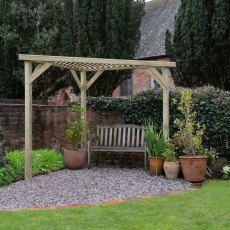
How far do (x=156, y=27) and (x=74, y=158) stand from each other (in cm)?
1620

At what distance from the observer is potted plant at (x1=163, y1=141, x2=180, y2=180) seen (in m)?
8.80

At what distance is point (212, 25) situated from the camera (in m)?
12.7

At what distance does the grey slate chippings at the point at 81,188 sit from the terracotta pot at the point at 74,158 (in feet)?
0.70

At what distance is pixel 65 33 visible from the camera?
Result: 1436cm

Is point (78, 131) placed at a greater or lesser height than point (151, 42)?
lesser

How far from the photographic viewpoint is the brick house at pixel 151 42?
70.8 feet

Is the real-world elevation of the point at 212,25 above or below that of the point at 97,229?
above

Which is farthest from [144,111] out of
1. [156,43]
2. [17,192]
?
[156,43]

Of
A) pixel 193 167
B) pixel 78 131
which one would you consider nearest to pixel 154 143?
pixel 193 167

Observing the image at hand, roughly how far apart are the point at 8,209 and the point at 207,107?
561cm

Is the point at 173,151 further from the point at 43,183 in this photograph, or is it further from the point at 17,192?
the point at 17,192

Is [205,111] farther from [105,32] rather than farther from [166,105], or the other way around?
[105,32]

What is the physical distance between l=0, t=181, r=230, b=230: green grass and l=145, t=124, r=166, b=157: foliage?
2.47 meters

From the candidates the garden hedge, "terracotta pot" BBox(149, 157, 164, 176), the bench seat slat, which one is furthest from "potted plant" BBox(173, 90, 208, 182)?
the bench seat slat
